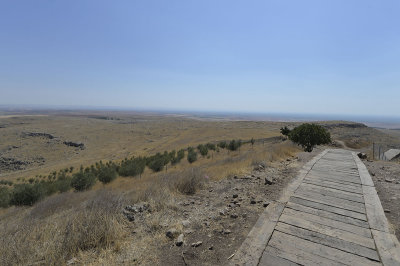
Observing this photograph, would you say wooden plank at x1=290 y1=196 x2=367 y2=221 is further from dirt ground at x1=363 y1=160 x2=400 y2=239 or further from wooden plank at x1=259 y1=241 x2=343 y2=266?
wooden plank at x1=259 y1=241 x2=343 y2=266

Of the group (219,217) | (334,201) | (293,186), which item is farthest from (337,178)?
(219,217)

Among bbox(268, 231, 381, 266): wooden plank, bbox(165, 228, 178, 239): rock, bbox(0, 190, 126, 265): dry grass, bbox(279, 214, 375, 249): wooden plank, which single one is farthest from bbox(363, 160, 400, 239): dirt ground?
bbox(0, 190, 126, 265): dry grass

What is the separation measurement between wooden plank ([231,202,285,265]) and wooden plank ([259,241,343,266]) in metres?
0.16

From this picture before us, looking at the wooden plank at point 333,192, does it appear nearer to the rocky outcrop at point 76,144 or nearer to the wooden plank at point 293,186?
the wooden plank at point 293,186

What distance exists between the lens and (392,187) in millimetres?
5766

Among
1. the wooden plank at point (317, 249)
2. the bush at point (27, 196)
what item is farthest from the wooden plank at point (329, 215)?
the bush at point (27, 196)

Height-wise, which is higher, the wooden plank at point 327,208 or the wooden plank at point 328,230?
the wooden plank at point 327,208

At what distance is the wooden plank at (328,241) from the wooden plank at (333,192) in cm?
202

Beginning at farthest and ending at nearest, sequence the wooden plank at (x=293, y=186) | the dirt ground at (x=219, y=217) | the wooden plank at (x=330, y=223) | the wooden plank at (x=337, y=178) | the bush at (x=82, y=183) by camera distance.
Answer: the bush at (x=82, y=183), the wooden plank at (x=337, y=178), the wooden plank at (x=293, y=186), the wooden plank at (x=330, y=223), the dirt ground at (x=219, y=217)

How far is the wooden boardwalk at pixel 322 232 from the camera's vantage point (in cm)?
273

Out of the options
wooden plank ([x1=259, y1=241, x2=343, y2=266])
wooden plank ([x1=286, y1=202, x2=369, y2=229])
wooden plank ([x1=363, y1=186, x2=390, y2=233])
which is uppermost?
wooden plank ([x1=363, y1=186, x2=390, y2=233])

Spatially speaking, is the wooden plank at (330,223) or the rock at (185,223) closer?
the wooden plank at (330,223)

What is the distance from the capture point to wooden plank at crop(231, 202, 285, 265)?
2740 mm

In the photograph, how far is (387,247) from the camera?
9.52ft
